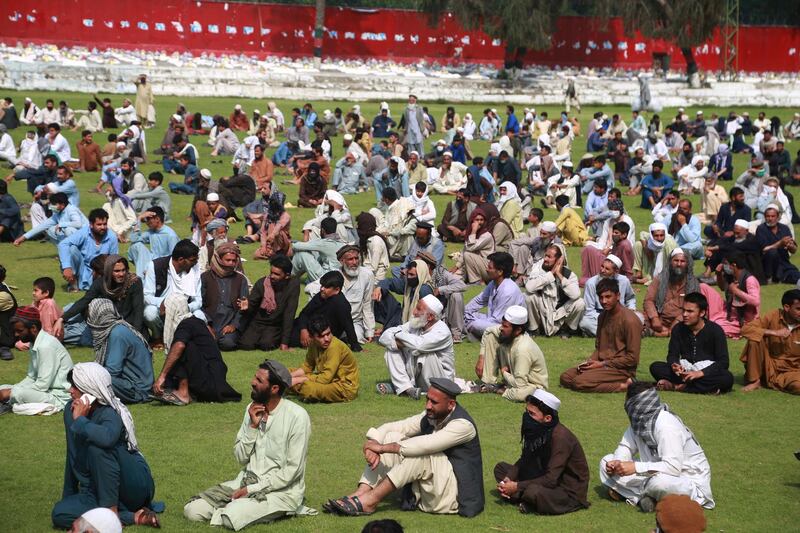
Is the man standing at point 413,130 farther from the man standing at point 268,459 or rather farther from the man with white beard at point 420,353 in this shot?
the man standing at point 268,459

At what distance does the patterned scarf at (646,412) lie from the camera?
6652 millimetres

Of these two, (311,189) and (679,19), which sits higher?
(679,19)

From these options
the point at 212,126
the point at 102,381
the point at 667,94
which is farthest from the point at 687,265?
the point at 667,94

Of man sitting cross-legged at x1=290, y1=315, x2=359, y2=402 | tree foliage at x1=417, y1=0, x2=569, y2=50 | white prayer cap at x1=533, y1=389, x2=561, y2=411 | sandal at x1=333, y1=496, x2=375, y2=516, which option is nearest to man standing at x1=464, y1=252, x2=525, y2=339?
man sitting cross-legged at x1=290, y1=315, x2=359, y2=402

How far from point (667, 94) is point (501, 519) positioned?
111ft

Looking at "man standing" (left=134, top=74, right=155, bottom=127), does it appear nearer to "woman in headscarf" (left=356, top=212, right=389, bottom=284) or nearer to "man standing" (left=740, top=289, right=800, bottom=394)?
"woman in headscarf" (left=356, top=212, right=389, bottom=284)

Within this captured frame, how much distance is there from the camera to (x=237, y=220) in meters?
17.1

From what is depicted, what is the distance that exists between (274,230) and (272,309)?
4105 mm

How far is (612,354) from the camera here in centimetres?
941

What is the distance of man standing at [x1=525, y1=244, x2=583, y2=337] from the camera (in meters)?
11.0

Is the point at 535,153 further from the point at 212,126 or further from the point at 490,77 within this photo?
the point at 490,77

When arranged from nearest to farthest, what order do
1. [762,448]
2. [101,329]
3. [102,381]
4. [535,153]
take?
[102,381] → [762,448] → [101,329] → [535,153]

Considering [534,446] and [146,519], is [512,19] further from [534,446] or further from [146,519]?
[146,519]

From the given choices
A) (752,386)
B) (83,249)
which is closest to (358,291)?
(83,249)
